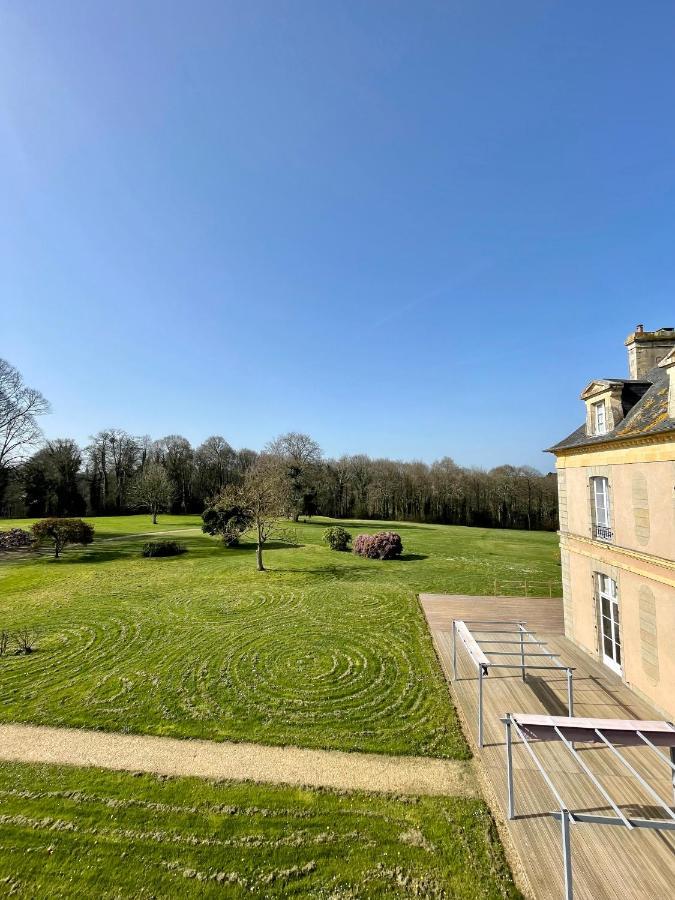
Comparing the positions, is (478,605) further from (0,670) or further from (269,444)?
(269,444)

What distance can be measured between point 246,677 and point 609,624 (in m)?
11.0

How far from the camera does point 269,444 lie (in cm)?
5950

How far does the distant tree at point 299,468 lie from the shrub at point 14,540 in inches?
986

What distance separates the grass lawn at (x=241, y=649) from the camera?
9633mm

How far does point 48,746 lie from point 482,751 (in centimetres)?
950

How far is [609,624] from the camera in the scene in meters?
12.0

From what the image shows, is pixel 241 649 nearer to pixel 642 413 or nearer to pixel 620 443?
pixel 620 443

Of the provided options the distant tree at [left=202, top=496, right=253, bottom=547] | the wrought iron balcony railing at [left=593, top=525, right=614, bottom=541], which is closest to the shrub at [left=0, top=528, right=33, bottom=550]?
the distant tree at [left=202, top=496, right=253, bottom=547]

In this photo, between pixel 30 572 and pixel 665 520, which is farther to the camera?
pixel 30 572

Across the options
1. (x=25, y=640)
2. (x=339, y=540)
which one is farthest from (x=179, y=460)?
(x=25, y=640)

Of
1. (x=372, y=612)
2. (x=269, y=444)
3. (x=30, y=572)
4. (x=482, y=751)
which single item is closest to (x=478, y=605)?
(x=372, y=612)

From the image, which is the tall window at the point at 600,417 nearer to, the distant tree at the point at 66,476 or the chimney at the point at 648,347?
the chimney at the point at 648,347

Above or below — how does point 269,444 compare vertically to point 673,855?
above

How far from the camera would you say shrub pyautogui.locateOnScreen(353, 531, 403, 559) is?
28.5 m
